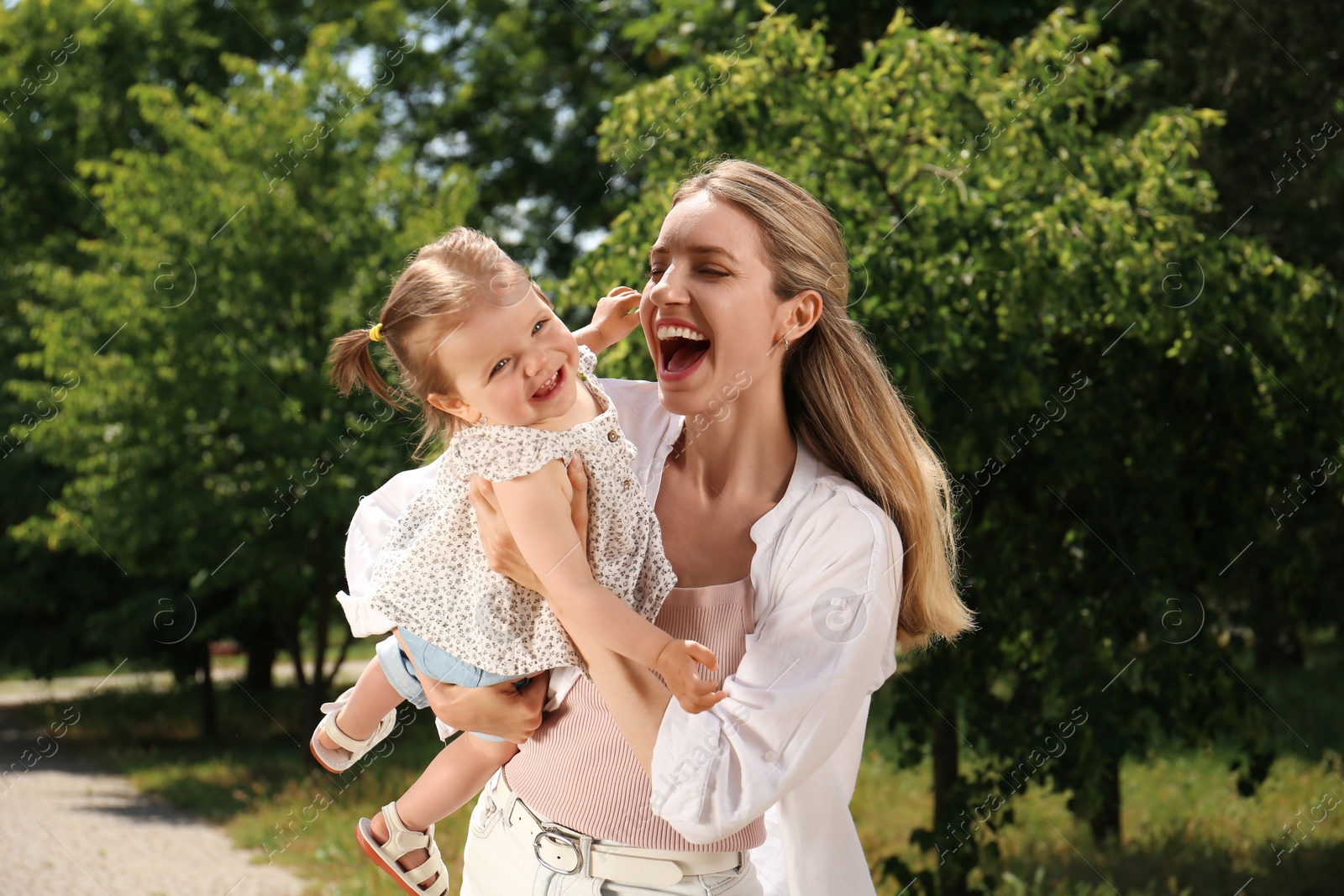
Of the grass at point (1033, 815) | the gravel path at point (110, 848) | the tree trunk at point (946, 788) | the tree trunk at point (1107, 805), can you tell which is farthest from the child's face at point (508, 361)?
the gravel path at point (110, 848)

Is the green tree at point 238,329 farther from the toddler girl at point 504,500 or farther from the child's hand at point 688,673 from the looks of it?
the child's hand at point 688,673

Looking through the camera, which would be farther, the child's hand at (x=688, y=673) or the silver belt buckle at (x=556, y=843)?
the silver belt buckle at (x=556, y=843)

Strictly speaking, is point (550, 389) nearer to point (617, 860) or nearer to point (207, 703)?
point (617, 860)

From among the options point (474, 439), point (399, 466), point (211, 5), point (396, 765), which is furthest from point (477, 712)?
point (211, 5)

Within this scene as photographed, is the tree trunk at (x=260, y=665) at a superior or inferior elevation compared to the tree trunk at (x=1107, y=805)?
inferior

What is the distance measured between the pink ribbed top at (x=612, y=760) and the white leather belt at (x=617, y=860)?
1cm

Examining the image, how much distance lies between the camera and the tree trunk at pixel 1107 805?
16.1ft

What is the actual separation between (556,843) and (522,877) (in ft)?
0.31

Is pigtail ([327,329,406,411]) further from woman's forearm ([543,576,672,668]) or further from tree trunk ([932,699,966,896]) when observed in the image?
tree trunk ([932,699,966,896])

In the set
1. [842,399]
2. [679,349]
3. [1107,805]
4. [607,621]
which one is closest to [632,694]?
[607,621]

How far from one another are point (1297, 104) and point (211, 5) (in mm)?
15198

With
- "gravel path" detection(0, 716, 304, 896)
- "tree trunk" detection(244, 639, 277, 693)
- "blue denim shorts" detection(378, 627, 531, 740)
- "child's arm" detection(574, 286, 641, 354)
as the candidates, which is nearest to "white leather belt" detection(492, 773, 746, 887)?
"blue denim shorts" detection(378, 627, 531, 740)

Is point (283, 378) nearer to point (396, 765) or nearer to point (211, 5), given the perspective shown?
point (396, 765)

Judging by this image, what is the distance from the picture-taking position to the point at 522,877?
6.41 ft
